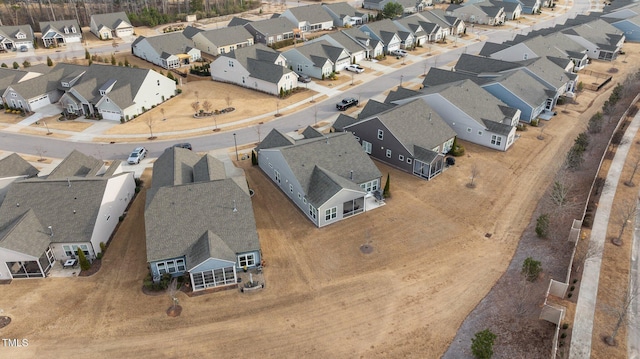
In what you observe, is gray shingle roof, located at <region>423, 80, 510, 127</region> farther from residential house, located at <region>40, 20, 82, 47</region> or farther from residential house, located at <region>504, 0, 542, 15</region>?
residential house, located at <region>504, 0, 542, 15</region>

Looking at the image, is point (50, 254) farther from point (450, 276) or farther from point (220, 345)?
point (450, 276)


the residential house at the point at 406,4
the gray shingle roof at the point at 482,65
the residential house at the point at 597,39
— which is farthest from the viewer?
the residential house at the point at 406,4

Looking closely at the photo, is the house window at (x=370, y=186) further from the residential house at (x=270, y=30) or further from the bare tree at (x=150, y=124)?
the residential house at (x=270, y=30)

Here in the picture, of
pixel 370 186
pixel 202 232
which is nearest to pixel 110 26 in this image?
pixel 370 186

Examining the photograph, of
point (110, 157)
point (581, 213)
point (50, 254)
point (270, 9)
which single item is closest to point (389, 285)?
point (581, 213)

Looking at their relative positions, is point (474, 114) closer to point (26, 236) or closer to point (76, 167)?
point (76, 167)

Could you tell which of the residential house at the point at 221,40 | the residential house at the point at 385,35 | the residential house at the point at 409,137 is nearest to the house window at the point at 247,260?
the residential house at the point at 409,137

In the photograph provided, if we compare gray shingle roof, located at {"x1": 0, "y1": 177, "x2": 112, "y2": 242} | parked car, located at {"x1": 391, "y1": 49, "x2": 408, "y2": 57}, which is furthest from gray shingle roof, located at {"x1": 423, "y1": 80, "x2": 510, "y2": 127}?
gray shingle roof, located at {"x1": 0, "y1": 177, "x2": 112, "y2": 242}
